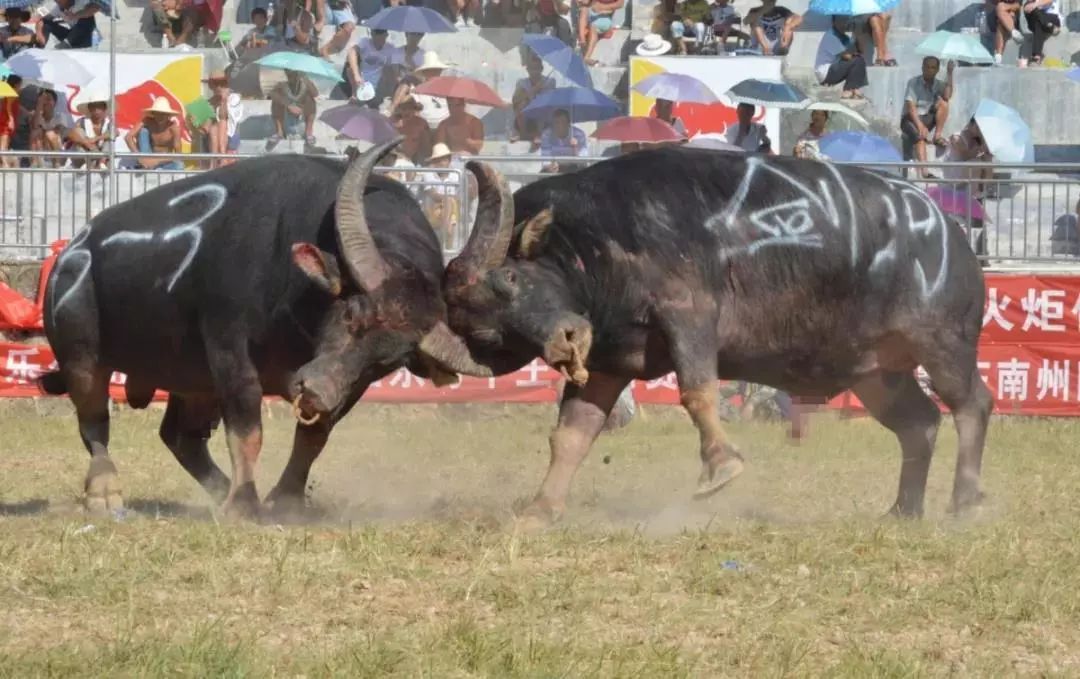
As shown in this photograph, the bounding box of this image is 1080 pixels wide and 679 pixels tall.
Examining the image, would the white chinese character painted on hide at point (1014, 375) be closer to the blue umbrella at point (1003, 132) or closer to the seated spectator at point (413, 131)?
the blue umbrella at point (1003, 132)

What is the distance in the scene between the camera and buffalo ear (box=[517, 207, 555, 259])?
29.9 ft

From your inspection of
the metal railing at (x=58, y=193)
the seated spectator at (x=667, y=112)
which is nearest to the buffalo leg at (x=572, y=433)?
the metal railing at (x=58, y=193)

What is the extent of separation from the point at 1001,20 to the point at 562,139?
6181 millimetres

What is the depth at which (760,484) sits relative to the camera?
11.9 meters

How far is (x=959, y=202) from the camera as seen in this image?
16.7m

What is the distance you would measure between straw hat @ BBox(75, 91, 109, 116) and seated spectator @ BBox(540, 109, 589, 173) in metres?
4.54

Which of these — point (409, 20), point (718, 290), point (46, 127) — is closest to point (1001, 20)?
point (409, 20)

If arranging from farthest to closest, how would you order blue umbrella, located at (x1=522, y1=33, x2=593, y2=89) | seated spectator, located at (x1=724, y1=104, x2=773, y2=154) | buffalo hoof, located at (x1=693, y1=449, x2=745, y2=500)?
blue umbrella, located at (x1=522, y1=33, x2=593, y2=89) < seated spectator, located at (x1=724, y1=104, x2=773, y2=154) < buffalo hoof, located at (x1=693, y1=449, x2=745, y2=500)

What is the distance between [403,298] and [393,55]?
1309 cm

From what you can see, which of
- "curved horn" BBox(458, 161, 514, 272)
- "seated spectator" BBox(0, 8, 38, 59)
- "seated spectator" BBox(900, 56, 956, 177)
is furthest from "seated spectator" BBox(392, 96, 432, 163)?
"curved horn" BBox(458, 161, 514, 272)

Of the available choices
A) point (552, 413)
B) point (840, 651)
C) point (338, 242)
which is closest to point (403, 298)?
point (338, 242)

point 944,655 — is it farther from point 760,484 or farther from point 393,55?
point 393,55

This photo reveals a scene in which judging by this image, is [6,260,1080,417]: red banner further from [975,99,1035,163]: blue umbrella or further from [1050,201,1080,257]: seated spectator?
[975,99,1035,163]: blue umbrella

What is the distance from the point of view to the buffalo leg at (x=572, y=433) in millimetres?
9352
